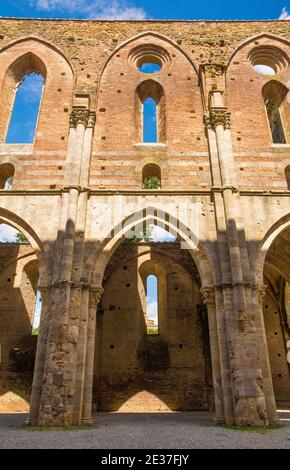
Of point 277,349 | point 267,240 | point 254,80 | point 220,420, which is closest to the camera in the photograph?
point 220,420

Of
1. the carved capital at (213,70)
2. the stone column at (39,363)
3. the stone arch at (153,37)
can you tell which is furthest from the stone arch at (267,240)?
the stone arch at (153,37)

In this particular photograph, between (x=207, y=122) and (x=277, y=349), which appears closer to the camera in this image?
(x=207, y=122)

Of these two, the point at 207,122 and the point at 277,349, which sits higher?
the point at 207,122

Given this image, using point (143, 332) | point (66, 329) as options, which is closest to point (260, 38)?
point (143, 332)

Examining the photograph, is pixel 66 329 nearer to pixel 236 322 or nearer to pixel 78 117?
pixel 236 322

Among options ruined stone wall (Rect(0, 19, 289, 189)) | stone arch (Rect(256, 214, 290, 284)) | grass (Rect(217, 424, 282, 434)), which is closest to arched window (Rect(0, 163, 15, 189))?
ruined stone wall (Rect(0, 19, 289, 189))

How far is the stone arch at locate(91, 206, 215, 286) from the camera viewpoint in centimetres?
921

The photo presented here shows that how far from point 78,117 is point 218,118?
4.35 meters

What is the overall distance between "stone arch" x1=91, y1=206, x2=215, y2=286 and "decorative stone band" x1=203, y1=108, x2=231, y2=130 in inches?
137

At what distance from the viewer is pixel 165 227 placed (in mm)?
9977

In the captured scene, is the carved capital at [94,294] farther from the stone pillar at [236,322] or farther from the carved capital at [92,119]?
the carved capital at [92,119]

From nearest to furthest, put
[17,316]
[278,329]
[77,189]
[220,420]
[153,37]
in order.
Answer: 1. [220,420]
2. [77,189]
3. [153,37]
4. [17,316]
5. [278,329]

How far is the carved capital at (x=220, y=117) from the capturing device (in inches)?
438

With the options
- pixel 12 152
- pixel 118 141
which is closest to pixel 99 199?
pixel 118 141
